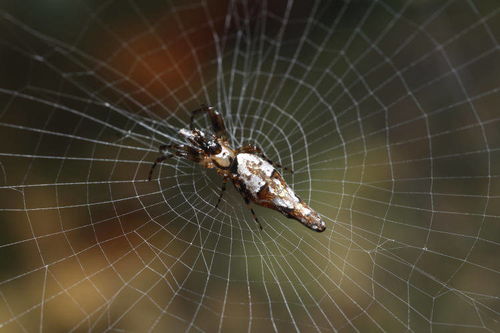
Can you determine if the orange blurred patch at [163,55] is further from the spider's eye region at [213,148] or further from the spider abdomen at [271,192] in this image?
the spider abdomen at [271,192]

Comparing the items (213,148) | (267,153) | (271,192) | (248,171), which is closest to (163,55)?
(267,153)

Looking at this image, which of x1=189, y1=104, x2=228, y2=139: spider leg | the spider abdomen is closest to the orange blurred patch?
x1=189, y1=104, x2=228, y2=139: spider leg

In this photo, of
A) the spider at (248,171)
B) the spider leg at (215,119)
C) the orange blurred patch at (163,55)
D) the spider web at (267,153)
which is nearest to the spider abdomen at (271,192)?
the spider at (248,171)

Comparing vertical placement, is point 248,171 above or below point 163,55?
Result: below

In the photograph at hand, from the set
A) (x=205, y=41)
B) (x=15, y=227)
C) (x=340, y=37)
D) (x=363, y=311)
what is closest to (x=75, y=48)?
(x=205, y=41)

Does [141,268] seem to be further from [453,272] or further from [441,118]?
[441,118]

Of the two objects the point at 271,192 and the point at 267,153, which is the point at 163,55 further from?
the point at 271,192
